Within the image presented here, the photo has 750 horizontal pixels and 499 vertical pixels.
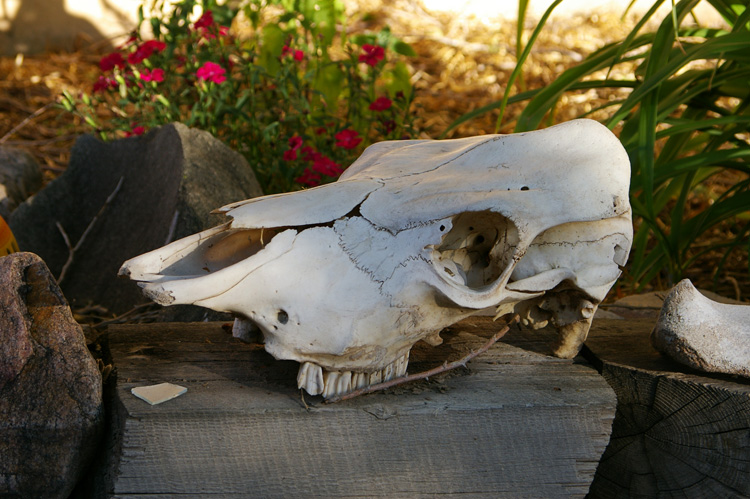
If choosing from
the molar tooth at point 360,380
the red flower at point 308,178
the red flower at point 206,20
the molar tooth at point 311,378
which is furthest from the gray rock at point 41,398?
the red flower at point 206,20

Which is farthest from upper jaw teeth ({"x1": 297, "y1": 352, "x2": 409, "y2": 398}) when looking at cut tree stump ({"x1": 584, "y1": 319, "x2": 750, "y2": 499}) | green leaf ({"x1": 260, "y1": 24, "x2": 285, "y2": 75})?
green leaf ({"x1": 260, "y1": 24, "x2": 285, "y2": 75})

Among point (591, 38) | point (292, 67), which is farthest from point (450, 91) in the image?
point (292, 67)

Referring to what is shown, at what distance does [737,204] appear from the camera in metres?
2.53

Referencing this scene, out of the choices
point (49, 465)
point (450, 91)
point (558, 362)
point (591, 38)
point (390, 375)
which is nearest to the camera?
point (49, 465)

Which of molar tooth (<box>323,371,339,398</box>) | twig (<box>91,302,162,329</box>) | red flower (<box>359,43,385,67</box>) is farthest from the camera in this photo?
red flower (<box>359,43,385,67</box>)

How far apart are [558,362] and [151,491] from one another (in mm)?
1059

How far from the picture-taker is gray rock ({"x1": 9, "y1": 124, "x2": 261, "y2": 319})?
2543 mm

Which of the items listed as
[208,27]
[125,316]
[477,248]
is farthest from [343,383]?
[208,27]

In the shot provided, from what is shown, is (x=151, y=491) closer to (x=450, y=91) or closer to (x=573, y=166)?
(x=573, y=166)

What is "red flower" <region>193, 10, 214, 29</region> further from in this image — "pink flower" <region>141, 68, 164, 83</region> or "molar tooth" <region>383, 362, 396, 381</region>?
"molar tooth" <region>383, 362, 396, 381</region>

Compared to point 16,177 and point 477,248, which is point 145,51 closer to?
point 16,177

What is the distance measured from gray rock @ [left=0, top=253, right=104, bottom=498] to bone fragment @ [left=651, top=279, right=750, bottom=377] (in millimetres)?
1365

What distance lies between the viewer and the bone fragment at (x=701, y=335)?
182 cm

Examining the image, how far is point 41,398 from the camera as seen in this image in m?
1.57
